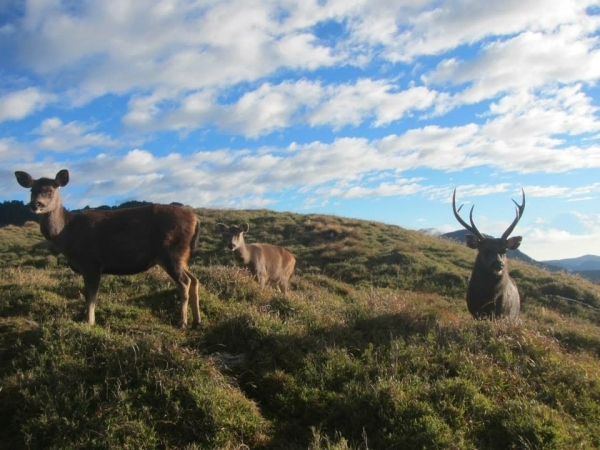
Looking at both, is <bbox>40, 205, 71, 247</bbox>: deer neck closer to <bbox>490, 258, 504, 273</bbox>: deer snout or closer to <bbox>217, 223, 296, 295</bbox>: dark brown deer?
<bbox>217, 223, 296, 295</bbox>: dark brown deer

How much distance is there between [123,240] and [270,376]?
3131 millimetres

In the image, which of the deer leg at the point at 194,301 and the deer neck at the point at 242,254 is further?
the deer neck at the point at 242,254

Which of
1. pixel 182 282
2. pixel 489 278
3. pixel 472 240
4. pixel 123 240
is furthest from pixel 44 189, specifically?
pixel 489 278

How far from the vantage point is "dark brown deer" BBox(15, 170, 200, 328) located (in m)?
7.70

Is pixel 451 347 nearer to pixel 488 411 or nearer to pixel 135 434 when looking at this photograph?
pixel 488 411

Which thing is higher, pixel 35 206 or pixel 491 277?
pixel 35 206

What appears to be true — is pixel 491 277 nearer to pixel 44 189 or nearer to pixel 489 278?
pixel 489 278

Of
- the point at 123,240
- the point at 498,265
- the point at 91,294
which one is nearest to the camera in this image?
the point at 91,294

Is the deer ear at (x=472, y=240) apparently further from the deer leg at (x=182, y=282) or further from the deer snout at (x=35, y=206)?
the deer snout at (x=35, y=206)

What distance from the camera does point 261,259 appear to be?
13938 millimetres

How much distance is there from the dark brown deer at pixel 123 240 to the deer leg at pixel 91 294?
1cm

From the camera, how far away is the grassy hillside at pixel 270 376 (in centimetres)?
520

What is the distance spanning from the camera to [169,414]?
5305 millimetres

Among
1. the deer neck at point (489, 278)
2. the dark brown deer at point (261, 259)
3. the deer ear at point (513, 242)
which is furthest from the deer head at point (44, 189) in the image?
the deer ear at point (513, 242)
